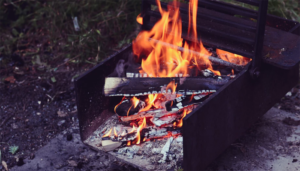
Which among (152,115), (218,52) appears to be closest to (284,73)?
(218,52)

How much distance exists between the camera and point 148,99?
287 centimetres

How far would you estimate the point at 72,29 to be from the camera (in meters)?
4.70

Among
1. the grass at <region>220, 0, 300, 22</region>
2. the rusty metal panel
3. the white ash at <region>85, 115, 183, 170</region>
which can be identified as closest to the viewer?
the rusty metal panel

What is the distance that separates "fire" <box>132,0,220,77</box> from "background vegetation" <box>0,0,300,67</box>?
154cm

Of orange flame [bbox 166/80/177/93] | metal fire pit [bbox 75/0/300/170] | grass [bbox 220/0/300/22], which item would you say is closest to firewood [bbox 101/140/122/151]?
metal fire pit [bbox 75/0/300/170]

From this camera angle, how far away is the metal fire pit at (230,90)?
221 centimetres

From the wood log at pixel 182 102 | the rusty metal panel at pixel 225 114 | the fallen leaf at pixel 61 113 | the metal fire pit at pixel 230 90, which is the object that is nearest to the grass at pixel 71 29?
the fallen leaf at pixel 61 113

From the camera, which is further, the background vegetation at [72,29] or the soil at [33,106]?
the background vegetation at [72,29]

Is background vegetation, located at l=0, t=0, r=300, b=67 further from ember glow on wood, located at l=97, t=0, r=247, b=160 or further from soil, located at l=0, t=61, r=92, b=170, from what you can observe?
ember glow on wood, located at l=97, t=0, r=247, b=160

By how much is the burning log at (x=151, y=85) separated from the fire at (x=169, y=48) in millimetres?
206

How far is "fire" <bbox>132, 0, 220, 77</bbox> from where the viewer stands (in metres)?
2.83

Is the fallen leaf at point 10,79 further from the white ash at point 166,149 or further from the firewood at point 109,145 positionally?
the white ash at point 166,149

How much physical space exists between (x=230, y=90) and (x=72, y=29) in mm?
2982

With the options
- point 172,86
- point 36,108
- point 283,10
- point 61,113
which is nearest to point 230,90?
point 172,86
